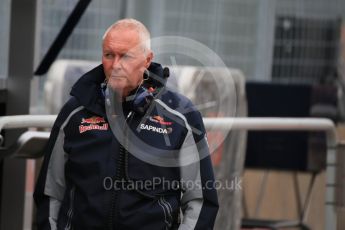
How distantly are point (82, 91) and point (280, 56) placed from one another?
576cm

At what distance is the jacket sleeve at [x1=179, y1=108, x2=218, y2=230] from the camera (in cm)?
368

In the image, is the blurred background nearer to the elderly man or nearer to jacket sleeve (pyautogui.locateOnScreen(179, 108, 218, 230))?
the elderly man

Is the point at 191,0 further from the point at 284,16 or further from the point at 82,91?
the point at 82,91

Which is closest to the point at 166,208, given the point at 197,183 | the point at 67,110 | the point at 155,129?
the point at 197,183

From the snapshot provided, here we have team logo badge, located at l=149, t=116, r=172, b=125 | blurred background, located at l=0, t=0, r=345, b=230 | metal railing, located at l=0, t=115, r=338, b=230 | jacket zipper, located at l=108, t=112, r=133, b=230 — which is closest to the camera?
jacket zipper, located at l=108, t=112, r=133, b=230

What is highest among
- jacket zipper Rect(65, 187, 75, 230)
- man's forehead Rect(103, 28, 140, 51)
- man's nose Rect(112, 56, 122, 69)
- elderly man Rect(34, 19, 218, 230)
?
man's forehead Rect(103, 28, 140, 51)

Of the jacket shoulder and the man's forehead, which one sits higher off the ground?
the man's forehead

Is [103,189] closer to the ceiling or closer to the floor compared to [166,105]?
closer to the floor

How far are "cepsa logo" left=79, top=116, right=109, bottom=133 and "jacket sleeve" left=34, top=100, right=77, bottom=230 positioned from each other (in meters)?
0.10

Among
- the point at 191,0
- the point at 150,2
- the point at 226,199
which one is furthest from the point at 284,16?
the point at 226,199

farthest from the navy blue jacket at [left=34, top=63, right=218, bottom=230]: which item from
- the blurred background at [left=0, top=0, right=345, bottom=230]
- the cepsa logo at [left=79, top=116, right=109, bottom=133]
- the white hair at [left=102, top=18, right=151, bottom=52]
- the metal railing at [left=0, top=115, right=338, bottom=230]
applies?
the blurred background at [left=0, top=0, right=345, bottom=230]

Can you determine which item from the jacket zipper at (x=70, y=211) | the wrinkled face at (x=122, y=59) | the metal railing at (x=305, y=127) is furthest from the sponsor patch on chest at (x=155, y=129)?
the metal railing at (x=305, y=127)

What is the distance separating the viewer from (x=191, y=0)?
26.8ft

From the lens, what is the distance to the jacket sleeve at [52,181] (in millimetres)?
3693
